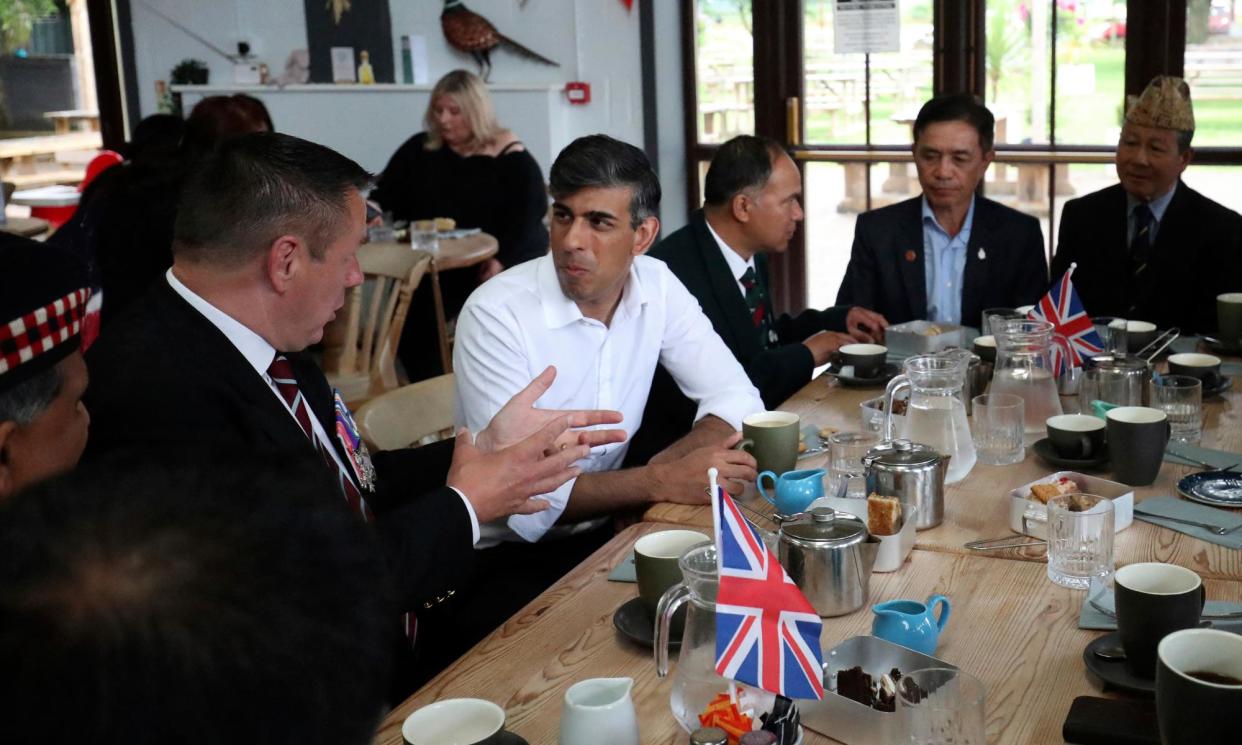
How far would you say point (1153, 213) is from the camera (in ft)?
12.5

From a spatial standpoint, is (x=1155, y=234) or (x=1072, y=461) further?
(x=1155, y=234)

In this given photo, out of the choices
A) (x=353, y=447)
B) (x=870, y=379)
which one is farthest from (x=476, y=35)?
(x=353, y=447)

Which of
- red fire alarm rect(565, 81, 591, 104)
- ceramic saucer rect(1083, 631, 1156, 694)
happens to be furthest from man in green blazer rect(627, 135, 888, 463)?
red fire alarm rect(565, 81, 591, 104)

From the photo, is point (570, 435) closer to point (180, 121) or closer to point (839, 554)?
point (839, 554)

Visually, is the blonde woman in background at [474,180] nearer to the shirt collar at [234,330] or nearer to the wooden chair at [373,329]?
the wooden chair at [373,329]

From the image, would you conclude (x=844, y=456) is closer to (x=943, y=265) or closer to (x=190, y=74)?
(x=943, y=265)

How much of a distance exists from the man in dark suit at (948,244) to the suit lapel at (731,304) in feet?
2.17

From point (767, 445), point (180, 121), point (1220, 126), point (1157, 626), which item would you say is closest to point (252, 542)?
point (1157, 626)

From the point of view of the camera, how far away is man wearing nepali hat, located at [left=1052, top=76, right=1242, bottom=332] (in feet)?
12.1

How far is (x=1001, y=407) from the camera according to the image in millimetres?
2350

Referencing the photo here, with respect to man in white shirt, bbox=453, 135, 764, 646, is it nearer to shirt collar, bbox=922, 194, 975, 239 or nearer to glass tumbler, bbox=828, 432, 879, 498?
glass tumbler, bbox=828, 432, 879, 498

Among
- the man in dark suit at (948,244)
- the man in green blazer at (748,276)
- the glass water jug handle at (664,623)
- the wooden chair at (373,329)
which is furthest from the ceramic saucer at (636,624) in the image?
the wooden chair at (373,329)

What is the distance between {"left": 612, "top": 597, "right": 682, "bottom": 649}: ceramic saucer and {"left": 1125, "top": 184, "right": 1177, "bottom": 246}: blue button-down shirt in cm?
272

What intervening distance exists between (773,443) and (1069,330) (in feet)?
3.30
